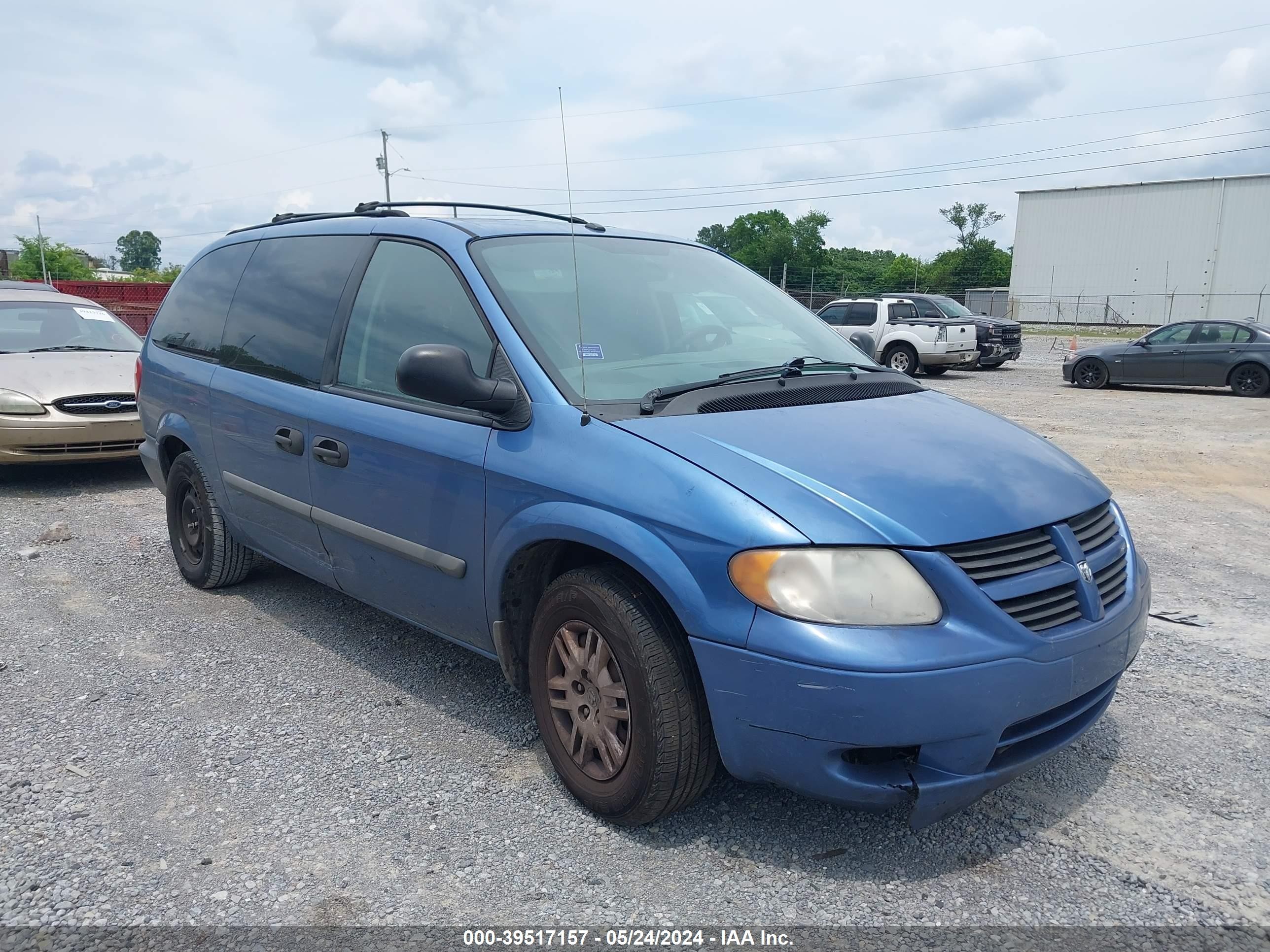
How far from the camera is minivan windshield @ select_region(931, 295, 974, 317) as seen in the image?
2131 cm

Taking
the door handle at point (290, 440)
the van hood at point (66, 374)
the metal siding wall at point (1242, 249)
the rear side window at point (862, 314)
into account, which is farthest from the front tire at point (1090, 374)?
the metal siding wall at point (1242, 249)

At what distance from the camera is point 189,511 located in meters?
5.18

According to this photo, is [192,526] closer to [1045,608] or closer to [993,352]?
[1045,608]

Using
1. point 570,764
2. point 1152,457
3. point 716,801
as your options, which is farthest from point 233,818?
point 1152,457

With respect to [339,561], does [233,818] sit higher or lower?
lower

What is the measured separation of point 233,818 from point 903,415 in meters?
2.47

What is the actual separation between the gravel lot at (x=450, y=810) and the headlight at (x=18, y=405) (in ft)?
10.5

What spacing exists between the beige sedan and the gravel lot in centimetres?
312

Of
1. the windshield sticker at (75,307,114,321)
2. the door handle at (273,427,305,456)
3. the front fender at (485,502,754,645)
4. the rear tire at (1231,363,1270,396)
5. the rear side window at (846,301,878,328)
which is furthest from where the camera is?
the rear side window at (846,301,878,328)

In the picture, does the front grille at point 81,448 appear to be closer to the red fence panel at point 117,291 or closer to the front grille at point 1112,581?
the front grille at point 1112,581

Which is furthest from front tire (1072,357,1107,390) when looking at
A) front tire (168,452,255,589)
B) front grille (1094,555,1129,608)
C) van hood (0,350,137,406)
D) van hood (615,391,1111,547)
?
front tire (168,452,255,589)

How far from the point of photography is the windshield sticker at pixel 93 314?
29.5ft

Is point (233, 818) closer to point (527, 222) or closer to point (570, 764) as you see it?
point (570, 764)

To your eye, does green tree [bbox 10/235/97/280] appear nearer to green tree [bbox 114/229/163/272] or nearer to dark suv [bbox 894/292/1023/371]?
green tree [bbox 114/229/163/272]
